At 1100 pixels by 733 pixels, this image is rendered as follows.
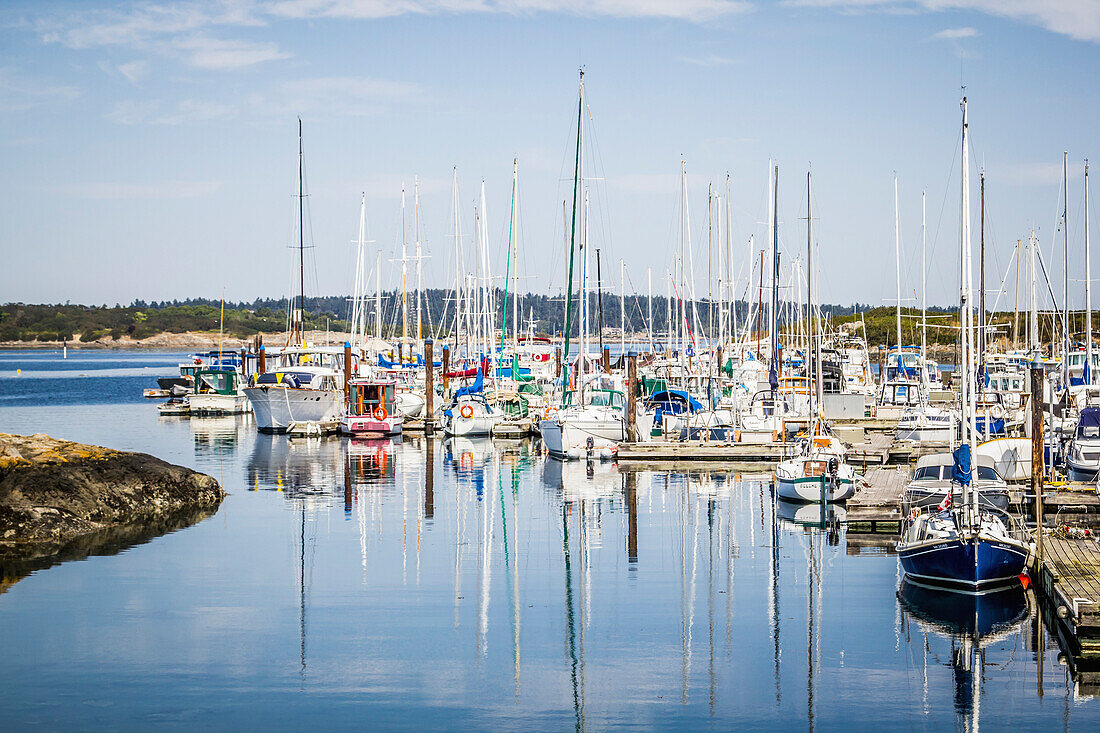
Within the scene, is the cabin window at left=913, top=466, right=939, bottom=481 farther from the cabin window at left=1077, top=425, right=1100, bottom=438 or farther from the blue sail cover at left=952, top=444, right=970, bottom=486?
the cabin window at left=1077, top=425, right=1100, bottom=438

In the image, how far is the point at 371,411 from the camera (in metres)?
58.9

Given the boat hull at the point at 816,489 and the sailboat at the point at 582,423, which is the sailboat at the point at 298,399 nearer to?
the sailboat at the point at 582,423

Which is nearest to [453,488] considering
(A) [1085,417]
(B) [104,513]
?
(B) [104,513]

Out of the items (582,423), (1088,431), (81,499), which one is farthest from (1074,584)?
(582,423)

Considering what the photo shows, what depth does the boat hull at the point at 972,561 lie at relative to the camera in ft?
69.9

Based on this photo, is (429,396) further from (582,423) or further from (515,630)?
(515,630)

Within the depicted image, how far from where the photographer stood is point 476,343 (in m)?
67.9

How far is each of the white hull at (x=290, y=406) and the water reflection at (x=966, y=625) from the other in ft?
135

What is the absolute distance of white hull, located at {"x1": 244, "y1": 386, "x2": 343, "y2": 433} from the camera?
193 ft

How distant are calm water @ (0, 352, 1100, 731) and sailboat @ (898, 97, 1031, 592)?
596mm

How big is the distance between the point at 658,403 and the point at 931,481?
26.8 meters

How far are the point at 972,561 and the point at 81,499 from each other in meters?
21.8

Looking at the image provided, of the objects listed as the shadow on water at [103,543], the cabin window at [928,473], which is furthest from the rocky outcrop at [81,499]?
the cabin window at [928,473]

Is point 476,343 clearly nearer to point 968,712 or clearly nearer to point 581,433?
point 581,433
